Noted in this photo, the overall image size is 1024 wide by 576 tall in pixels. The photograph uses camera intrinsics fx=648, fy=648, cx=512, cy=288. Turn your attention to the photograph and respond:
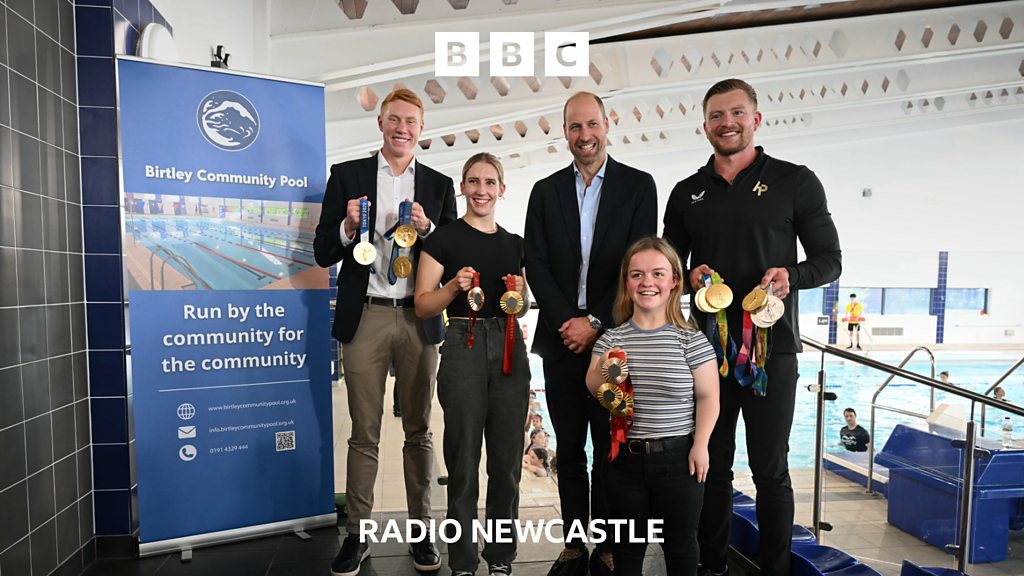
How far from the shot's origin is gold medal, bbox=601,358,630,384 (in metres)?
1.94

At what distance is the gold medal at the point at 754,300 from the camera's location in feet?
6.82

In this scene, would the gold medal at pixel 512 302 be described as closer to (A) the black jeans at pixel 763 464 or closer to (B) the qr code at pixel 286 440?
(A) the black jeans at pixel 763 464

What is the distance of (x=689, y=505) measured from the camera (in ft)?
6.64

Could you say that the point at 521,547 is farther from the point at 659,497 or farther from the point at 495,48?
the point at 495,48

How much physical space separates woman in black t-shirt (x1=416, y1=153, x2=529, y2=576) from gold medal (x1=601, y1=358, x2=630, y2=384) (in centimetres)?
43

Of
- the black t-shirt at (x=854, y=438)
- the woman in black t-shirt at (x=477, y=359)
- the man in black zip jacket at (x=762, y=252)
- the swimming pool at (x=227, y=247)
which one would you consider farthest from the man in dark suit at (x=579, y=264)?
the black t-shirt at (x=854, y=438)

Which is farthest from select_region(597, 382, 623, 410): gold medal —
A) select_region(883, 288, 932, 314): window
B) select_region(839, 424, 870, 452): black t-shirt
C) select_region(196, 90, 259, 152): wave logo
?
select_region(883, 288, 932, 314): window

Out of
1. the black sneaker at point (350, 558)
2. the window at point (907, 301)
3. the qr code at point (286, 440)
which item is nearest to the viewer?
the black sneaker at point (350, 558)

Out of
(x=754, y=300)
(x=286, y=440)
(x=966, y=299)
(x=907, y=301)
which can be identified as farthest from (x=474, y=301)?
(x=966, y=299)

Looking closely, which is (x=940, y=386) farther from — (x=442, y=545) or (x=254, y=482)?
(x=254, y=482)

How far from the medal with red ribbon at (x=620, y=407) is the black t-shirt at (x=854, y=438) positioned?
2691 mm

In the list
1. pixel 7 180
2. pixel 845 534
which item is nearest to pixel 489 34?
pixel 7 180

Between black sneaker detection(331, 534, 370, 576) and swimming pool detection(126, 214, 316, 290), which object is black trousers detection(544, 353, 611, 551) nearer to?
black sneaker detection(331, 534, 370, 576)

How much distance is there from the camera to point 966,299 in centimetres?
1845
